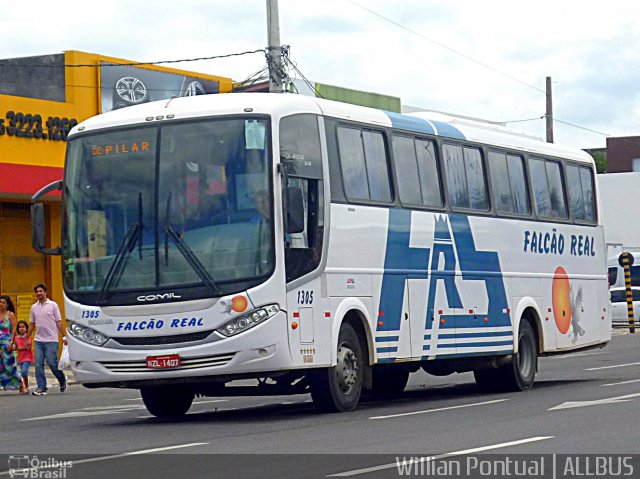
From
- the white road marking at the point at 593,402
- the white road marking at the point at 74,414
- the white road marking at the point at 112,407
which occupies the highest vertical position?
the white road marking at the point at 112,407

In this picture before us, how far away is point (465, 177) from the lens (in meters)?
18.8

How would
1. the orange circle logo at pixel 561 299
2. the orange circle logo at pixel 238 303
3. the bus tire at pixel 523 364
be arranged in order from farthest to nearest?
1. the orange circle logo at pixel 561 299
2. the bus tire at pixel 523 364
3. the orange circle logo at pixel 238 303

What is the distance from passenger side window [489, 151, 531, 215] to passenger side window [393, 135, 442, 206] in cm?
178

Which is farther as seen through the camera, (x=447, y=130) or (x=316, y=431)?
(x=447, y=130)

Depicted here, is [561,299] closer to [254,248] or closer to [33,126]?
[254,248]

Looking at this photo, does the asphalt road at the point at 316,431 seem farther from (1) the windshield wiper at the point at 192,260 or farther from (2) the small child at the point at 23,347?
(2) the small child at the point at 23,347

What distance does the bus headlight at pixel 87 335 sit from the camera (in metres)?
14.9

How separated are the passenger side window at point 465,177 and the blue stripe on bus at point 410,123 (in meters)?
0.40

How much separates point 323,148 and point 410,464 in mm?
6130

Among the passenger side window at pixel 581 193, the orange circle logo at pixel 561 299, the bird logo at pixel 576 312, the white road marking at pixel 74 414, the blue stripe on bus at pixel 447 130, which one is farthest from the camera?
the passenger side window at pixel 581 193

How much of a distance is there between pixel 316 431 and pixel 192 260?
2.54 m

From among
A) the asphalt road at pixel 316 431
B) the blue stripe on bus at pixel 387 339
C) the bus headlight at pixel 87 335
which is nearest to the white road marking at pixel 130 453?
the asphalt road at pixel 316 431

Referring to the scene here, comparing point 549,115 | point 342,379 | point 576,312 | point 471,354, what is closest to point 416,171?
point 471,354

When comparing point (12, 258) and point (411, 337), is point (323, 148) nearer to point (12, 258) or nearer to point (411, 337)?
point (411, 337)
